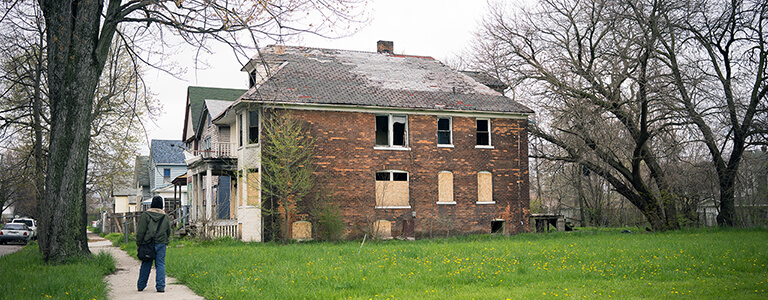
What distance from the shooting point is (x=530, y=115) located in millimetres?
31656

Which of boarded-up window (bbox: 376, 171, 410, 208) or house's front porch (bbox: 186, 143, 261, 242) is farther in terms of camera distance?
boarded-up window (bbox: 376, 171, 410, 208)

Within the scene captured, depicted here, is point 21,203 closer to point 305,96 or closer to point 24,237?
point 24,237

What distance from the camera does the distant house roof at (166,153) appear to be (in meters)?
56.8

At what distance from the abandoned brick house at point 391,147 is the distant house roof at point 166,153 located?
27.0m

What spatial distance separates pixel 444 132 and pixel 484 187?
3.17 m

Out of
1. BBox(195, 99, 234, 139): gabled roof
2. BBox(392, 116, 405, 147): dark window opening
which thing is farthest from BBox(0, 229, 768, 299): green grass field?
BBox(195, 99, 234, 139): gabled roof

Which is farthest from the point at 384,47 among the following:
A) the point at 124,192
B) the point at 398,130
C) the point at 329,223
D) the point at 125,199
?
the point at 125,199

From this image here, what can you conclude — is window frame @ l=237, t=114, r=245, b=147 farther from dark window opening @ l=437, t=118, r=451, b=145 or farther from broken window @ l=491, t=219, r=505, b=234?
broken window @ l=491, t=219, r=505, b=234

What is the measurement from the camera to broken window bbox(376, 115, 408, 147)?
92.5 feet

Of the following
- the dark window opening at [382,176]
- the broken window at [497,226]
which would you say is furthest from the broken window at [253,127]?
the broken window at [497,226]

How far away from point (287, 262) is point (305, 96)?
12794 millimetres

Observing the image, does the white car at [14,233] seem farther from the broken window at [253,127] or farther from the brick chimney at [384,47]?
the brick chimney at [384,47]

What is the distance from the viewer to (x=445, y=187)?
28594 millimetres

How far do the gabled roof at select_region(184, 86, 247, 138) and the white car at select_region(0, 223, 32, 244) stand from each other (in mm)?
11813
